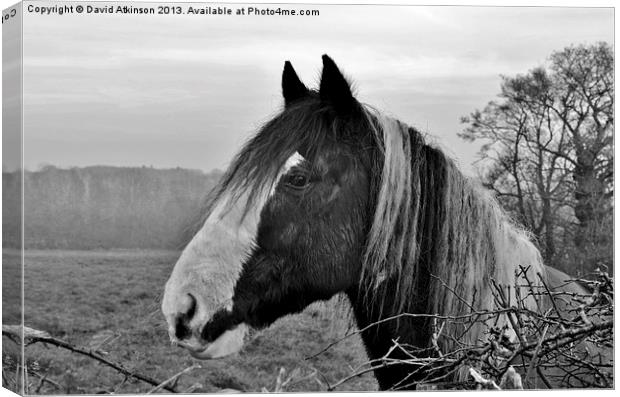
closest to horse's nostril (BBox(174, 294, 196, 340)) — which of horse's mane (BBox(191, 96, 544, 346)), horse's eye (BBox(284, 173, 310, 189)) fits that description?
horse's mane (BBox(191, 96, 544, 346))

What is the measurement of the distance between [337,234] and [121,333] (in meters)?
Answer: 1.24

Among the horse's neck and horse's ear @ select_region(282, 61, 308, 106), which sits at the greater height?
horse's ear @ select_region(282, 61, 308, 106)

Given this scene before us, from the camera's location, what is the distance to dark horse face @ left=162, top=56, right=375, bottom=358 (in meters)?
3.22

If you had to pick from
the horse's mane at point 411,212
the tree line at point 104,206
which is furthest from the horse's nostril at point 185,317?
the tree line at point 104,206

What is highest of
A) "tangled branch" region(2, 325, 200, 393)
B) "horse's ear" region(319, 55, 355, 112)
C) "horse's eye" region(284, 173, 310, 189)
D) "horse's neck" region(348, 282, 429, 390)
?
"horse's ear" region(319, 55, 355, 112)

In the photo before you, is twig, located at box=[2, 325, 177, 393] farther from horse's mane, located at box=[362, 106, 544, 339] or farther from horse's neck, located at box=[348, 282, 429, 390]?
Result: horse's mane, located at box=[362, 106, 544, 339]

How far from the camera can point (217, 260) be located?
10.5 ft

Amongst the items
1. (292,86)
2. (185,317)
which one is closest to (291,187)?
(292,86)

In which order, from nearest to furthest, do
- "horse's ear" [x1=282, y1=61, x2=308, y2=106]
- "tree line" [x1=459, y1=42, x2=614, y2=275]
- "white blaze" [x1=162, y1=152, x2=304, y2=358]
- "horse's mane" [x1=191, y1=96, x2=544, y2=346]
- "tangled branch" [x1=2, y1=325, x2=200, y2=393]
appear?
"white blaze" [x1=162, y1=152, x2=304, y2=358], "horse's mane" [x1=191, y1=96, x2=544, y2=346], "horse's ear" [x1=282, y1=61, x2=308, y2=106], "tangled branch" [x1=2, y1=325, x2=200, y2=393], "tree line" [x1=459, y1=42, x2=614, y2=275]

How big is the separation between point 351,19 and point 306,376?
1595 mm

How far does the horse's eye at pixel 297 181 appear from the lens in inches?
129

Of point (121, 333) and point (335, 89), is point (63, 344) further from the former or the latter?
point (335, 89)

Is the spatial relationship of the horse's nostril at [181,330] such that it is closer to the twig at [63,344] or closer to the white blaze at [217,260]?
the white blaze at [217,260]

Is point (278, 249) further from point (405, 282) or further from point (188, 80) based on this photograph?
point (188, 80)
